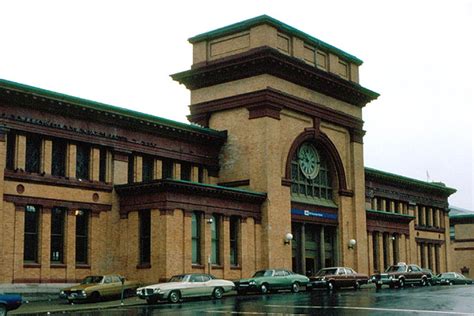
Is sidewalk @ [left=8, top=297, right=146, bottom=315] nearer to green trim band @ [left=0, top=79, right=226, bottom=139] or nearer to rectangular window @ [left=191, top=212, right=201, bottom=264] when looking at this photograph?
rectangular window @ [left=191, top=212, right=201, bottom=264]

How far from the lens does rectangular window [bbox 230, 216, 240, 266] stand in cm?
Answer: 4734

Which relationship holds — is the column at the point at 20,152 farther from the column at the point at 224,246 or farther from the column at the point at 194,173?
the column at the point at 194,173

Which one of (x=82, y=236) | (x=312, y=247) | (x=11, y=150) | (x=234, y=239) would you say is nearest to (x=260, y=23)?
(x=234, y=239)

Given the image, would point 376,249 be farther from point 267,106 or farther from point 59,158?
point 59,158

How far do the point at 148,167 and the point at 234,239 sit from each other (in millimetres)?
6984

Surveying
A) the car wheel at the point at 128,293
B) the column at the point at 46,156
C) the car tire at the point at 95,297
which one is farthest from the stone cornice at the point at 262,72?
the car tire at the point at 95,297

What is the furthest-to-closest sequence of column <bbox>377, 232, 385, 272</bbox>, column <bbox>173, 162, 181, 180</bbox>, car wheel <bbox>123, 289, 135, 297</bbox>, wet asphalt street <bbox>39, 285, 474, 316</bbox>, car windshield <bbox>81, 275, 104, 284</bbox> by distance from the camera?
column <bbox>377, 232, 385, 272</bbox> → column <bbox>173, 162, 181, 180</bbox> → car wheel <bbox>123, 289, 135, 297</bbox> → car windshield <bbox>81, 275, 104, 284</bbox> → wet asphalt street <bbox>39, 285, 474, 316</bbox>

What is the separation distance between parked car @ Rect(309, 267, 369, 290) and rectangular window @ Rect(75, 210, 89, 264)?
44.2 ft

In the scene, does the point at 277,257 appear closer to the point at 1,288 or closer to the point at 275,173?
the point at 275,173

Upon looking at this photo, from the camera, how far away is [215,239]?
46000mm

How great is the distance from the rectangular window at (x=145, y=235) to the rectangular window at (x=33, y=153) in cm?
653

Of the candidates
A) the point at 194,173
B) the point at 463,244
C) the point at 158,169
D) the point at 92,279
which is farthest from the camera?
the point at 463,244

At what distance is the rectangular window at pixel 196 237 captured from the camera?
44.1 metres

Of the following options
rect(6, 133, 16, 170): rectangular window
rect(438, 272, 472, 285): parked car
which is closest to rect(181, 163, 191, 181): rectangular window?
rect(6, 133, 16, 170): rectangular window
